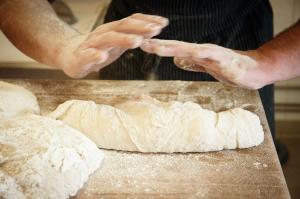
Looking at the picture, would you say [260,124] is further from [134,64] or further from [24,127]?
[24,127]

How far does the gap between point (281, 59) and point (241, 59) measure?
0.17 meters

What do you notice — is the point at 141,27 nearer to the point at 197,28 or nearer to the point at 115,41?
the point at 115,41

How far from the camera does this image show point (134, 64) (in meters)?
1.71

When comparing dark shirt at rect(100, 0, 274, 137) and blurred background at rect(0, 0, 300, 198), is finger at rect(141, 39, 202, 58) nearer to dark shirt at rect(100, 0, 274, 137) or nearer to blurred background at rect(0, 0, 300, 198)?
dark shirt at rect(100, 0, 274, 137)

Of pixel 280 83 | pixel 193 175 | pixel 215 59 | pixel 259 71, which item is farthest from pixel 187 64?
pixel 280 83

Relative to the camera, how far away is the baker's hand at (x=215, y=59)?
116 centimetres

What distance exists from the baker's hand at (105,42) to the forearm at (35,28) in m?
0.06

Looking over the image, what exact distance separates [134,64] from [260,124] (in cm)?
59

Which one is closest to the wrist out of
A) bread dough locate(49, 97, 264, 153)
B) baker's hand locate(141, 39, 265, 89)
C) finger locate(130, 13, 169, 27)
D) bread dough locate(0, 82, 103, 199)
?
baker's hand locate(141, 39, 265, 89)

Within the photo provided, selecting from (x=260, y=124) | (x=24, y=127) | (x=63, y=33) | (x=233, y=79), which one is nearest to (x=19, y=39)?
(x=63, y=33)

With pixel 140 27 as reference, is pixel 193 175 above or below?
below

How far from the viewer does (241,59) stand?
1315mm

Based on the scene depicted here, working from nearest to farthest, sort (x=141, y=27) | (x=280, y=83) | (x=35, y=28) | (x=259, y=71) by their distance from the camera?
1. (x=141, y=27)
2. (x=259, y=71)
3. (x=35, y=28)
4. (x=280, y=83)

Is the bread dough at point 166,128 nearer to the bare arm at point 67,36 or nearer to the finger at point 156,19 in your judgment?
the bare arm at point 67,36
